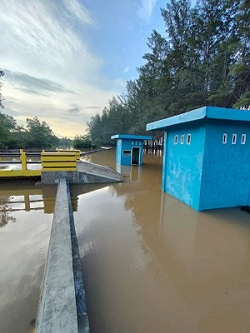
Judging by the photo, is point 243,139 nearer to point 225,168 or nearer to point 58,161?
point 225,168

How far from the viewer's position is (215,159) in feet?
15.6

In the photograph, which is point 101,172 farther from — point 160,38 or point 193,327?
point 160,38

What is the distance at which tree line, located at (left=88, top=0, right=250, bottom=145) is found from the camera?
10.5 m

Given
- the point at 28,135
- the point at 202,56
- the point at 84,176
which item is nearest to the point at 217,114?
the point at 84,176

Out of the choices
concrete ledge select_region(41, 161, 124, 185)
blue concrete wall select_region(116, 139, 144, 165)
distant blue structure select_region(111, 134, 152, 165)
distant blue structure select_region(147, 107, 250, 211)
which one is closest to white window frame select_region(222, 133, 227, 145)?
distant blue structure select_region(147, 107, 250, 211)

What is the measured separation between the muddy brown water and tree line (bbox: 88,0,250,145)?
8.01 meters

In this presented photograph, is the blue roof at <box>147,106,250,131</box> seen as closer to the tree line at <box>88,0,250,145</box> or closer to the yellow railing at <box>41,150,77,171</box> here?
the yellow railing at <box>41,150,77,171</box>

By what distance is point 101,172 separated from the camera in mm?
8555

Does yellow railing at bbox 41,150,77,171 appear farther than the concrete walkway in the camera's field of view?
No

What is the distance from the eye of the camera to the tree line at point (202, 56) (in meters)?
10.5

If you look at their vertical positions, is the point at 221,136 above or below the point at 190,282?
above

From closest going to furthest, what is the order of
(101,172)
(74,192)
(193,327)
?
(193,327) → (74,192) → (101,172)

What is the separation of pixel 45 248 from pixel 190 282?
2.38 m

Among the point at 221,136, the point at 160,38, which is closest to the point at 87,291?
the point at 221,136
